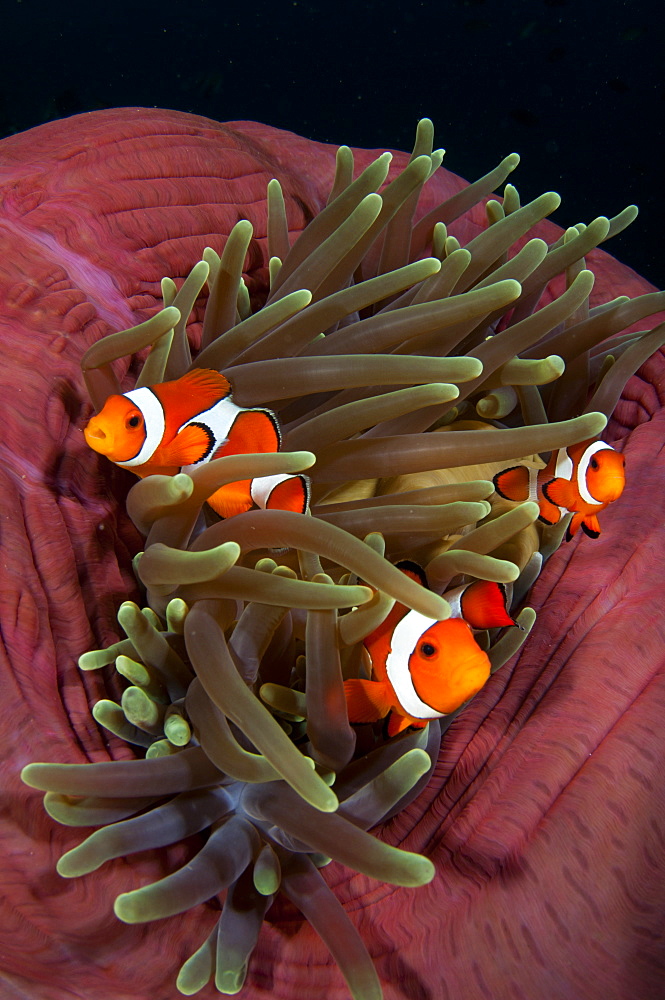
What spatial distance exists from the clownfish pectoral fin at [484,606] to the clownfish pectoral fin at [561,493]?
187 mm

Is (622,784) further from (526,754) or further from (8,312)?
(8,312)

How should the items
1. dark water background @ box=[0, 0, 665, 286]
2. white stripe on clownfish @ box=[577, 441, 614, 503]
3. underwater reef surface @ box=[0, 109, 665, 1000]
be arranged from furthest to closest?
1. dark water background @ box=[0, 0, 665, 286]
2. white stripe on clownfish @ box=[577, 441, 614, 503]
3. underwater reef surface @ box=[0, 109, 665, 1000]

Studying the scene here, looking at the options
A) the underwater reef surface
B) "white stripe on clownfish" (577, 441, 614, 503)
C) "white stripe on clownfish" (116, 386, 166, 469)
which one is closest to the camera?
the underwater reef surface

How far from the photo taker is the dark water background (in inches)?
235

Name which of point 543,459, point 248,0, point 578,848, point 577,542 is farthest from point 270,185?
point 248,0

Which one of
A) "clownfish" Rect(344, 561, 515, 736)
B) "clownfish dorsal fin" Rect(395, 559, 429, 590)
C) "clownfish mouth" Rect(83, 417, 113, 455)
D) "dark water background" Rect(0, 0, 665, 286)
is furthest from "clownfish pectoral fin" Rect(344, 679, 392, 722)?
"dark water background" Rect(0, 0, 665, 286)

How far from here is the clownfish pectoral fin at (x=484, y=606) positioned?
0.72 m

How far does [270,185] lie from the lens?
1.07 metres

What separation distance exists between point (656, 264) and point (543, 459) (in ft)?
14.5

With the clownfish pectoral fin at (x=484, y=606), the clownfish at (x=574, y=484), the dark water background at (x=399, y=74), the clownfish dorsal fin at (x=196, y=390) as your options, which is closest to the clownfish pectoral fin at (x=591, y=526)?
the clownfish at (x=574, y=484)

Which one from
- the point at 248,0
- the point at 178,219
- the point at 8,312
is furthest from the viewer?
the point at 248,0

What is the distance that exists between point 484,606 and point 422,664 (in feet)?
0.36

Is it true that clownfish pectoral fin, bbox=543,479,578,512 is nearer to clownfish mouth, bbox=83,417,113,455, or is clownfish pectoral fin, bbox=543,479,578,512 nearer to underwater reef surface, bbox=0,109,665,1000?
underwater reef surface, bbox=0,109,665,1000

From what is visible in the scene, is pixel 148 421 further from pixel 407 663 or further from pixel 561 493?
pixel 561 493
